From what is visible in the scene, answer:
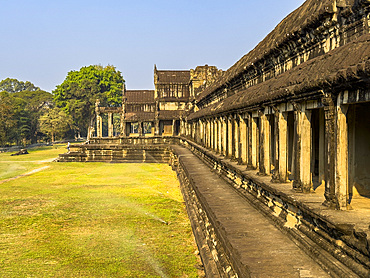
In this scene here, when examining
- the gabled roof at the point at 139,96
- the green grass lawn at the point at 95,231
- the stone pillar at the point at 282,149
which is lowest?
the green grass lawn at the point at 95,231

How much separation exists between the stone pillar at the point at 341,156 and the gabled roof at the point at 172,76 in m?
50.1

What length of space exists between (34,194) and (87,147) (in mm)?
17489

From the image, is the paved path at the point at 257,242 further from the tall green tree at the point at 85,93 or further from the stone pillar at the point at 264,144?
the tall green tree at the point at 85,93

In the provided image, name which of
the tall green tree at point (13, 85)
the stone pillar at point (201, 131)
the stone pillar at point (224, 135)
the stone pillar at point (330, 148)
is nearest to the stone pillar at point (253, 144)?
the stone pillar at point (224, 135)

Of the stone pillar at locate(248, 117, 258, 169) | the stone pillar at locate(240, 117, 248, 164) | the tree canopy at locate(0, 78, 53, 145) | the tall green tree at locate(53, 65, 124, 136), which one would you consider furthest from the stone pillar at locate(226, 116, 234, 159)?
the tall green tree at locate(53, 65, 124, 136)

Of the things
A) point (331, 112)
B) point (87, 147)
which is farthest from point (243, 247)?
point (87, 147)

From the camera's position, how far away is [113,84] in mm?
81688

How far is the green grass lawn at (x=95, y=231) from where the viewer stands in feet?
26.4

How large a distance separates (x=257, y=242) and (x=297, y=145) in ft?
6.29

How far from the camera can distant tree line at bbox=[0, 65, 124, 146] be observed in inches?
2248

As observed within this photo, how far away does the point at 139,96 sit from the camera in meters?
57.2

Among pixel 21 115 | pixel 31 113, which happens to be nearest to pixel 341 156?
pixel 21 115

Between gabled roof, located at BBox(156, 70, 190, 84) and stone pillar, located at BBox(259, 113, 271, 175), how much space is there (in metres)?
46.1

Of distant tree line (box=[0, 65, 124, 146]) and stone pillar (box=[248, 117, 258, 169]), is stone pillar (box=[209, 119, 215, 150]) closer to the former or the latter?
stone pillar (box=[248, 117, 258, 169])
